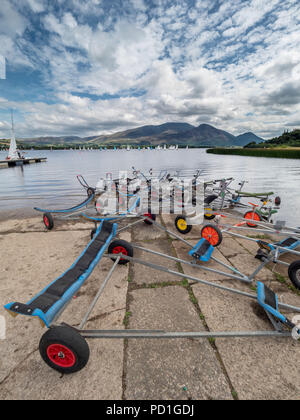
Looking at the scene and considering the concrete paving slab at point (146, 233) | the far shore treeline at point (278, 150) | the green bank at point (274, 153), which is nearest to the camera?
the concrete paving slab at point (146, 233)

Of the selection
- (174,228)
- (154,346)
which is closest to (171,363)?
(154,346)

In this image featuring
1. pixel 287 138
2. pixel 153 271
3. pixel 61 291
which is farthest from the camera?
pixel 287 138

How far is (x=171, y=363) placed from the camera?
7.77 feet

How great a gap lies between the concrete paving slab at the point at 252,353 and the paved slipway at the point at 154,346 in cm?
1

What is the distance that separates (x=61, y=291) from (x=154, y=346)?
155cm

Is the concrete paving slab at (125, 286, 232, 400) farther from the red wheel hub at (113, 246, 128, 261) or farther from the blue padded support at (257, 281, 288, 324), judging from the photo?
the red wheel hub at (113, 246, 128, 261)

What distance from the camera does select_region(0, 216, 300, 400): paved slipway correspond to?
2.12 m

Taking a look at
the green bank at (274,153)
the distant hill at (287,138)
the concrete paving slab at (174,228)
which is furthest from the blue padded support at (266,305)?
the distant hill at (287,138)

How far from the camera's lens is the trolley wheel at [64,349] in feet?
7.06

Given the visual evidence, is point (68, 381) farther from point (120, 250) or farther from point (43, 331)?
point (120, 250)

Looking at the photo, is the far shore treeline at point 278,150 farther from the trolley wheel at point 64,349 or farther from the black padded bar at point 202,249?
the trolley wheel at point 64,349

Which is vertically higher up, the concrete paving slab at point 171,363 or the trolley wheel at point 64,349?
the trolley wheel at point 64,349

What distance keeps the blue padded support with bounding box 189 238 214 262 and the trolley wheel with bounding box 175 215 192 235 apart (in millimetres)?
1648
